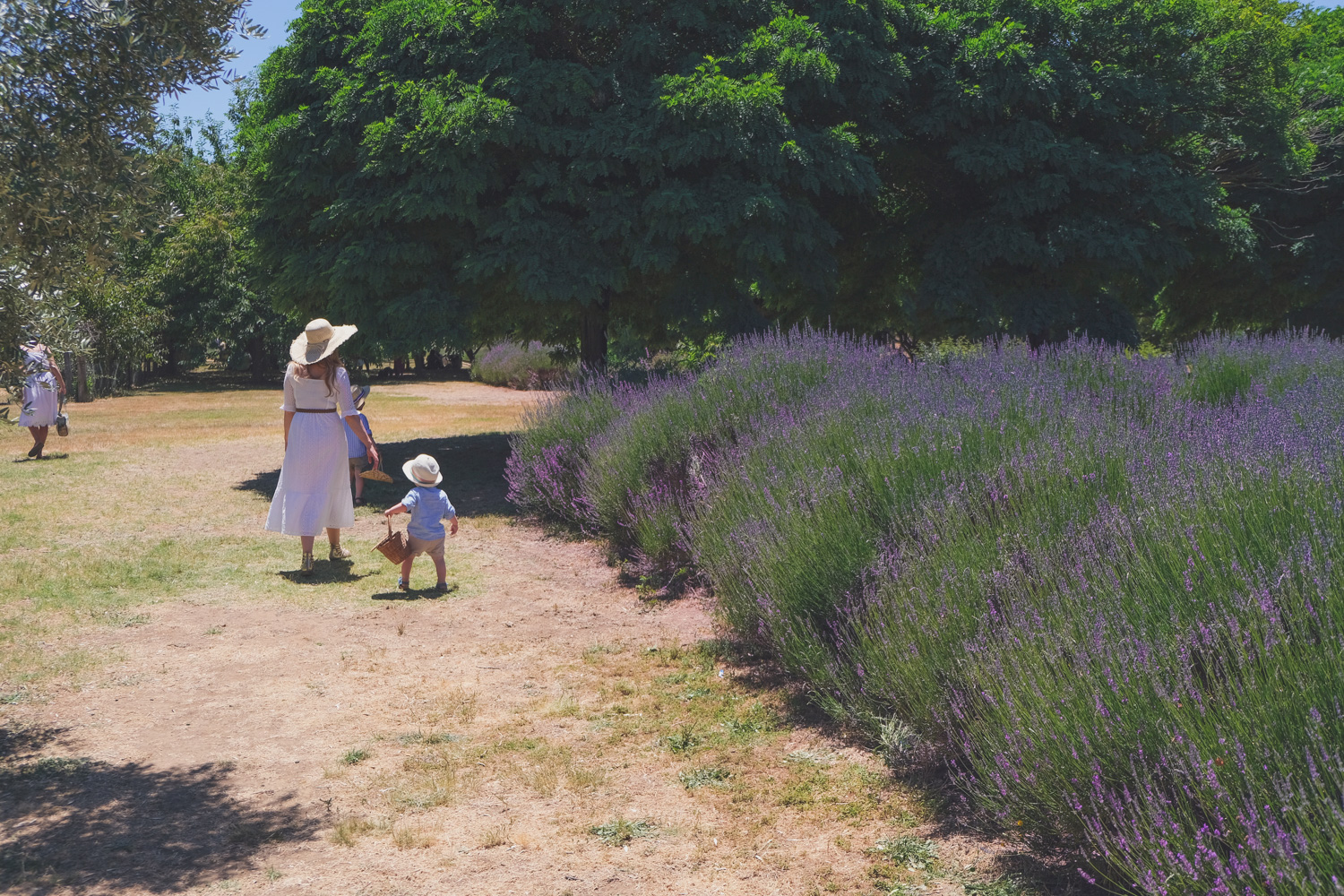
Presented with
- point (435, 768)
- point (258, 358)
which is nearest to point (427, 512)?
point (435, 768)

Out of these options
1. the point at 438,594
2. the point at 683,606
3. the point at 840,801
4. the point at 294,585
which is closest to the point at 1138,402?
the point at 683,606

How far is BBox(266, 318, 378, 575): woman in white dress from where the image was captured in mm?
9133

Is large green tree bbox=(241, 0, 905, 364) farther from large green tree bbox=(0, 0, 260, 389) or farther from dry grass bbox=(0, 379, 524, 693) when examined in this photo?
large green tree bbox=(0, 0, 260, 389)

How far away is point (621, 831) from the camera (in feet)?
14.9

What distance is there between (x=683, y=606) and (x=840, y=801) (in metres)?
3.79

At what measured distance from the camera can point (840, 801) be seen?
15.6 feet

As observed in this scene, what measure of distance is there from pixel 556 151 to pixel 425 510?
7032 millimetres

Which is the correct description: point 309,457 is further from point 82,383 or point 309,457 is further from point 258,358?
point 258,358

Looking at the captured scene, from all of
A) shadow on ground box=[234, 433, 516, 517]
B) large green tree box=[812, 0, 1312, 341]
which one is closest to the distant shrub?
shadow on ground box=[234, 433, 516, 517]

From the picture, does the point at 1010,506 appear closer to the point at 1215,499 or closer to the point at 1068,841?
the point at 1215,499

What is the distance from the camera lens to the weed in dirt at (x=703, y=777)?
5.01 m

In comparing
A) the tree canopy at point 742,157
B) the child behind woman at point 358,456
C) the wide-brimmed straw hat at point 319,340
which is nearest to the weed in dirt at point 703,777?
the wide-brimmed straw hat at point 319,340

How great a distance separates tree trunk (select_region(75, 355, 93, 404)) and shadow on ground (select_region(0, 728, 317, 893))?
90.5 ft

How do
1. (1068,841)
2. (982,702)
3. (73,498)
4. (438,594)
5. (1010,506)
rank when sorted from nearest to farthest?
(1068,841) → (982,702) → (1010,506) → (438,594) → (73,498)
